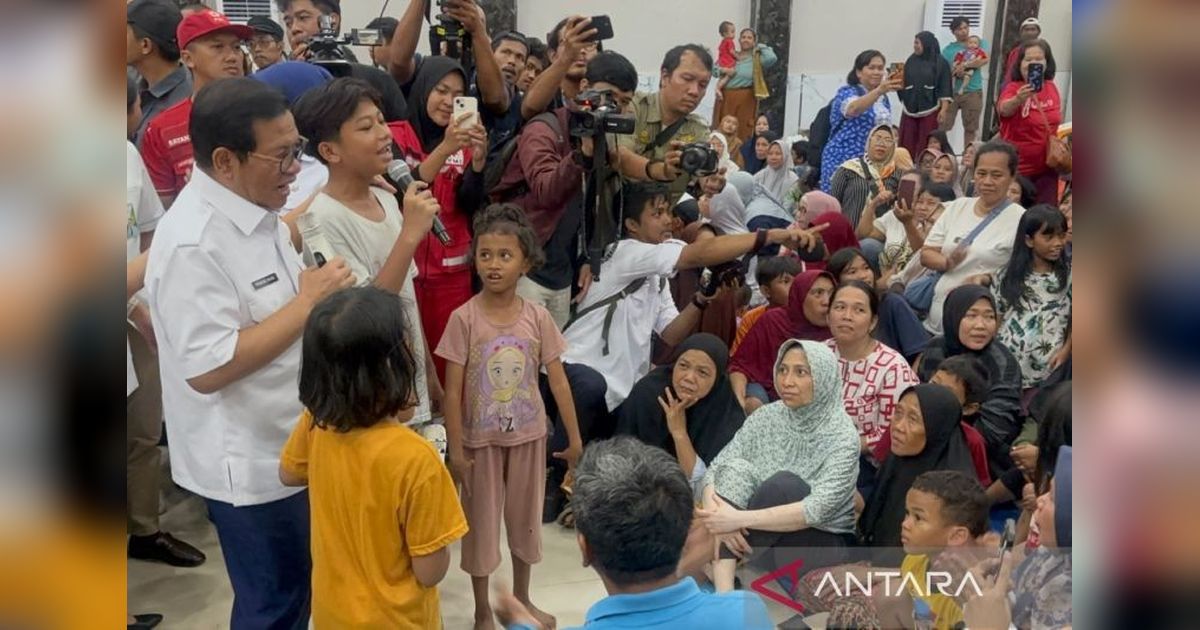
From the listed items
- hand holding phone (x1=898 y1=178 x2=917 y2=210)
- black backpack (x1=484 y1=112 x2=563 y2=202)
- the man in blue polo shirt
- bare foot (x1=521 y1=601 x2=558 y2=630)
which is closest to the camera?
the man in blue polo shirt

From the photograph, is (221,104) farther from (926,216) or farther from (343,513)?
(926,216)

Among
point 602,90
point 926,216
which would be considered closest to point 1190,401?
point 602,90

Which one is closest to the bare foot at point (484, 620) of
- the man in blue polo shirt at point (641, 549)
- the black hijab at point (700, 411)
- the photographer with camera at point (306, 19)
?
the black hijab at point (700, 411)

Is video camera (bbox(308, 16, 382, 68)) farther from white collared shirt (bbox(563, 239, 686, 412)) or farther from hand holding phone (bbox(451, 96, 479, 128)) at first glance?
white collared shirt (bbox(563, 239, 686, 412))

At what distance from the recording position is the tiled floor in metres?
2.45

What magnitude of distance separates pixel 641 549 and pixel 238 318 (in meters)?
0.77

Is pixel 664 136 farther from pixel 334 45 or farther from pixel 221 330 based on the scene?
pixel 221 330

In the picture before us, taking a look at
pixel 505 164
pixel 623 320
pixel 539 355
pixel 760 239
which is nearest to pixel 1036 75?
pixel 760 239

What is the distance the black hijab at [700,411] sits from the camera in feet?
9.58

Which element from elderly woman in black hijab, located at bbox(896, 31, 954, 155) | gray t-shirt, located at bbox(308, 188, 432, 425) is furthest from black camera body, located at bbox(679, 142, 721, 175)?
elderly woman in black hijab, located at bbox(896, 31, 954, 155)

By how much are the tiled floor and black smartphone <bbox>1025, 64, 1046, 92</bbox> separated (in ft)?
12.4

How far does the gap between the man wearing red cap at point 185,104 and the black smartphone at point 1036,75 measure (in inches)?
164

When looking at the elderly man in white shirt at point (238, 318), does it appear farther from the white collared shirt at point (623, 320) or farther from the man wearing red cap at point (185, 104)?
the white collared shirt at point (623, 320)

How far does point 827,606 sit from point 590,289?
1309 mm
